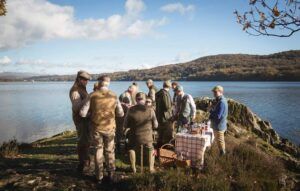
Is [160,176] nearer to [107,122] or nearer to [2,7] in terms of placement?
[107,122]

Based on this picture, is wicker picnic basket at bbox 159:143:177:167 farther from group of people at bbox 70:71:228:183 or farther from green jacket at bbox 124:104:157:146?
green jacket at bbox 124:104:157:146

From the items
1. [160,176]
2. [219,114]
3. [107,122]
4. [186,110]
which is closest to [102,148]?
[107,122]

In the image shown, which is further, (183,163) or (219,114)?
(219,114)

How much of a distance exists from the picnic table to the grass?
0.26 m

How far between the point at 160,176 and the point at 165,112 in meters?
3.42

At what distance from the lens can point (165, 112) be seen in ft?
34.1

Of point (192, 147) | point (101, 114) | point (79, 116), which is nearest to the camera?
point (101, 114)

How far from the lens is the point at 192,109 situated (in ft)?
34.1

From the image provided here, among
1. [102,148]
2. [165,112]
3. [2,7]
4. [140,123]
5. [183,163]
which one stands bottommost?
[183,163]

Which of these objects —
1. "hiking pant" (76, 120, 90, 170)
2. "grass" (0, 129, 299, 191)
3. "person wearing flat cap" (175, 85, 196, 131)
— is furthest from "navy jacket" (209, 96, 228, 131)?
"hiking pant" (76, 120, 90, 170)

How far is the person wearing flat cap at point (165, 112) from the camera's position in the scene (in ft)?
33.6

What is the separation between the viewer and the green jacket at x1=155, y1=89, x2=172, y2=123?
10.2 metres

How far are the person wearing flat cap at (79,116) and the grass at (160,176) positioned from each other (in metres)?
0.44

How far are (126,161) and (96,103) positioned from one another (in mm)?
3436
